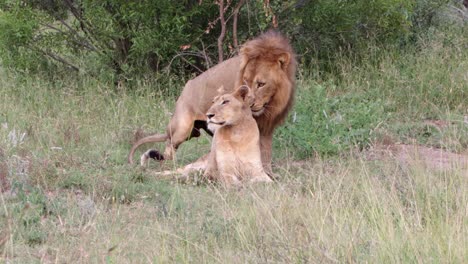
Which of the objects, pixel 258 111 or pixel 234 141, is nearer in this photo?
pixel 234 141

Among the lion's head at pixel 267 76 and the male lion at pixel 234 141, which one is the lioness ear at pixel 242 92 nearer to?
the male lion at pixel 234 141

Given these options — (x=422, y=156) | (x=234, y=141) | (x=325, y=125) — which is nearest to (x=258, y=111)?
(x=234, y=141)

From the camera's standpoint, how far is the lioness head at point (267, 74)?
277 inches

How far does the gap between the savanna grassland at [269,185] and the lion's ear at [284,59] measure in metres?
0.78

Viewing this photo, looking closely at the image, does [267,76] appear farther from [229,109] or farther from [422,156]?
[422,156]

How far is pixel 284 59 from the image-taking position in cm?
713

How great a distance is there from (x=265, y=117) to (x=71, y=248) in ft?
9.46

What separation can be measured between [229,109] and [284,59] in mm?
815

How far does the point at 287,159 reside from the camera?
7.56 meters

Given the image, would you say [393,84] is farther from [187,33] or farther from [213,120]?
[213,120]

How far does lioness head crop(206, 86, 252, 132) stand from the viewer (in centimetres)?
655

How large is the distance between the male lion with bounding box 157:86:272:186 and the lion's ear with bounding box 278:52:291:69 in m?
0.53

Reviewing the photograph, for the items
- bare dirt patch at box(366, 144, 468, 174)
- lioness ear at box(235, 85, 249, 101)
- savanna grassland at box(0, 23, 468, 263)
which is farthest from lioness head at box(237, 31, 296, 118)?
bare dirt patch at box(366, 144, 468, 174)

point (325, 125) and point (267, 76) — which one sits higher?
point (267, 76)
